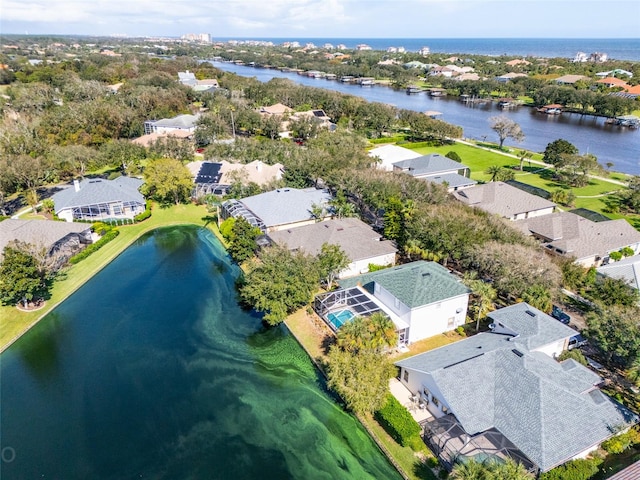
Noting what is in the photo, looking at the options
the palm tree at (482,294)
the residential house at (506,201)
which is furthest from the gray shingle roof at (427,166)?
the palm tree at (482,294)

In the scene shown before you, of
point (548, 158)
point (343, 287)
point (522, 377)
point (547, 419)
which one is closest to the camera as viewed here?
point (547, 419)

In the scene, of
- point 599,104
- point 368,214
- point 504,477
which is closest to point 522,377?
point 504,477

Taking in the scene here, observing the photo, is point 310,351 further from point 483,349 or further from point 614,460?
point 614,460

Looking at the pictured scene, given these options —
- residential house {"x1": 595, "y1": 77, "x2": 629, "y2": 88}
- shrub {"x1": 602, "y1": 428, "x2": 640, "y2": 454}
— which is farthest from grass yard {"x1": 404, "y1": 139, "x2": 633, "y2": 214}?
residential house {"x1": 595, "y1": 77, "x2": 629, "y2": 88}

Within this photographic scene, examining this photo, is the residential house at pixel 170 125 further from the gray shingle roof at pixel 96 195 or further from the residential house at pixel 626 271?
the residential house at pixel 626 271

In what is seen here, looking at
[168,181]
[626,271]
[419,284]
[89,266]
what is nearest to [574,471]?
[419,284]

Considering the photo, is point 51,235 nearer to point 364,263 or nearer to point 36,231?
point 36,231

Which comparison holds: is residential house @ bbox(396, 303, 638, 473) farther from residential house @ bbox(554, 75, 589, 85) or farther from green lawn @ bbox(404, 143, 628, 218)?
residential house @ bbox(554, 75, 589, 85)
